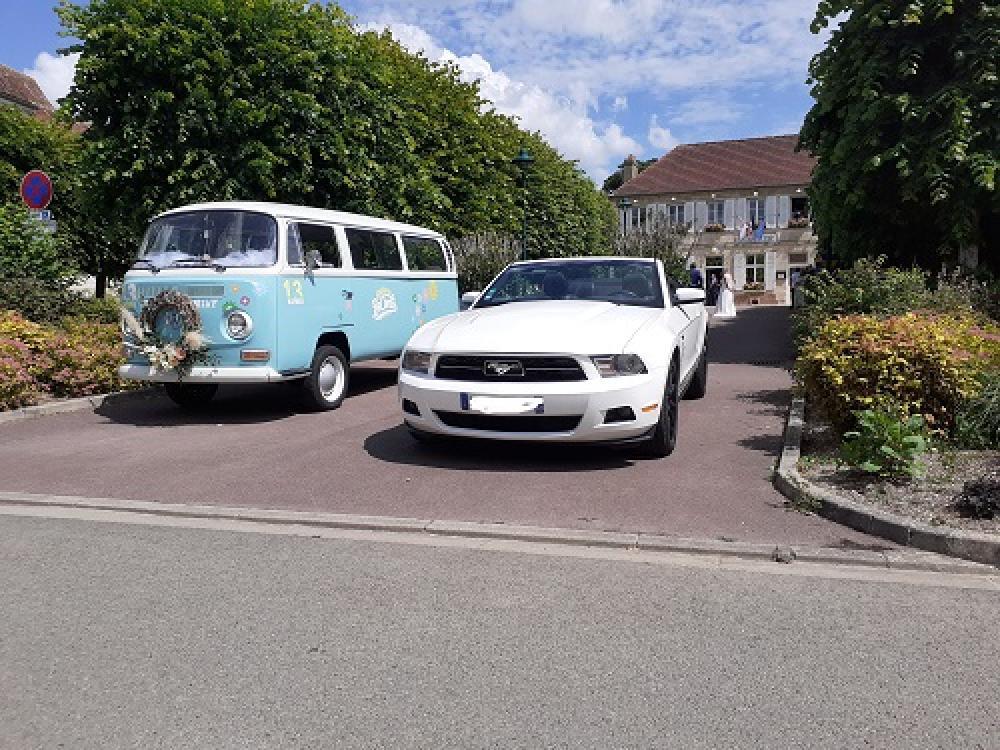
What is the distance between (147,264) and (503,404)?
5045 millimetres

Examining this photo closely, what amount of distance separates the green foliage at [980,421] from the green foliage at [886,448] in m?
0.99

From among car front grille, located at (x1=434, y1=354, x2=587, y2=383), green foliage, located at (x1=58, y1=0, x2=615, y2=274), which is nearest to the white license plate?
car front grille, located at (x1=434, y1=354, x2=587, y2=383)

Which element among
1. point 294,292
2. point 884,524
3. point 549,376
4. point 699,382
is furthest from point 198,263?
point 884,524

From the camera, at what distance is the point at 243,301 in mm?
8531

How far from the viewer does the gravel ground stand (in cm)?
487

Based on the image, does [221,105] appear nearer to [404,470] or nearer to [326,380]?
[326,380]

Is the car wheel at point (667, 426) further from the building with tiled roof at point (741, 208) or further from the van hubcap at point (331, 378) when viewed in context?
the building with tiled roof at point (741, 208)

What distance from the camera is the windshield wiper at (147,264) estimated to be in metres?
9.00

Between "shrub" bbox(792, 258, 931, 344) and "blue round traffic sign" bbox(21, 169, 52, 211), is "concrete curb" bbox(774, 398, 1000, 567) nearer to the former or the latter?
"shrub" bbox(792, 258, 931, 344)

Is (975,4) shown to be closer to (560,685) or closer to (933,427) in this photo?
(933,427)

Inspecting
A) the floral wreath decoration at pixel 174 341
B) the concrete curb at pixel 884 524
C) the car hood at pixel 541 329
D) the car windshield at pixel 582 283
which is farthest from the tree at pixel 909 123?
the floral wreath decoration at pixel 174 341

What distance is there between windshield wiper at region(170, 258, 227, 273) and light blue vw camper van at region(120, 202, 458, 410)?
0.01 meters

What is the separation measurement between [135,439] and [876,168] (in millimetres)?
10739

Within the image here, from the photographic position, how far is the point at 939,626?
365 centimetres
